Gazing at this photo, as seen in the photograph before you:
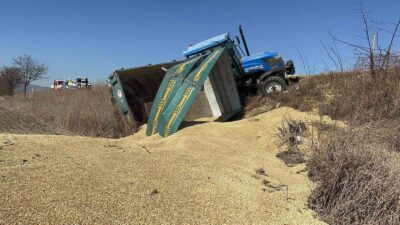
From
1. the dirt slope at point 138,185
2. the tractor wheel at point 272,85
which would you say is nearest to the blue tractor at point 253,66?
the tractor wheel at point 272,85

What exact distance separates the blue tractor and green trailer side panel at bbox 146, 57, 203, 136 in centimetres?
269

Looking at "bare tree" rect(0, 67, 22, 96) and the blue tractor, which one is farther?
"bare tree" rect(0, 67, 22, 96)

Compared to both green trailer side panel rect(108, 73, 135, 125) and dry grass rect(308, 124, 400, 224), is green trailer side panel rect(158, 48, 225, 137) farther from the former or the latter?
dry grass rect(308, 124, 400, 224)

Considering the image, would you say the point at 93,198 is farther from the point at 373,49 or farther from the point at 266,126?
the point at 373,49

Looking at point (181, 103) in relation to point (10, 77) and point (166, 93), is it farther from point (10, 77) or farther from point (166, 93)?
point (10, 77)

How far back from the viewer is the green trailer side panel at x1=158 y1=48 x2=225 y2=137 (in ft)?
24.8

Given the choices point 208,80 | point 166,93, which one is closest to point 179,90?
point 166,93

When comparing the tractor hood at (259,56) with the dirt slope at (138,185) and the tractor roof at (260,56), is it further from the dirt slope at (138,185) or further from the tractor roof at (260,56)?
the dirt slope at (138,185)

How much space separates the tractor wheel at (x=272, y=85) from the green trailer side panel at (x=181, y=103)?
3.03m

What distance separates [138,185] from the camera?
3.54 m

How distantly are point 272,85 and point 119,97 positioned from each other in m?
3.82

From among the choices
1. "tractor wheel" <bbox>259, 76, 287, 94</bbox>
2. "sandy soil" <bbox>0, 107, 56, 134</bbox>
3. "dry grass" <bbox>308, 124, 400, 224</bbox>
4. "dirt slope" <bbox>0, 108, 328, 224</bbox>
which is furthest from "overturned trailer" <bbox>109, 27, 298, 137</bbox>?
"dry grass" <bbox>308, 124, 400, 224</bbox>

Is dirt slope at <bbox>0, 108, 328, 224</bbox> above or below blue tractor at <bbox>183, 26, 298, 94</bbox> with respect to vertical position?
below

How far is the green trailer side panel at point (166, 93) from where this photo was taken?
795 cm
